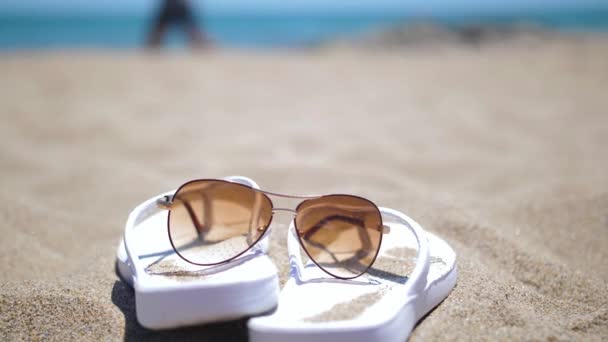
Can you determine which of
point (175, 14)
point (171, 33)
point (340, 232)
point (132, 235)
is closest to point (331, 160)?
point (340, 232)


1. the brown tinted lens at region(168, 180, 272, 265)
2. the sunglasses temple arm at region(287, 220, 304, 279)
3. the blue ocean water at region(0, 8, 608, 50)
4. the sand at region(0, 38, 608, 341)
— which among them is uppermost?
the brown tinted lens at region(168, 180, 272, 265)

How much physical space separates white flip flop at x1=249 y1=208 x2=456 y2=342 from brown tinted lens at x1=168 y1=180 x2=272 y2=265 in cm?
14

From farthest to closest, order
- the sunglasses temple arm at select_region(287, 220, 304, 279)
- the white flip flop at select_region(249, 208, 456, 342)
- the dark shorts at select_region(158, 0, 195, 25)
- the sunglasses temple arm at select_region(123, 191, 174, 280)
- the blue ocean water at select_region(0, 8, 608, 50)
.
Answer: the blue ocean water at select_region(0, 8, 608, 50) → the dark shorts at select_region(158, 0, 195, 25) → the sunglasses temple arm at select_region(287, 220, 304, 279) → the sunglasses temple arm at select_region(123, 191, 174, 280) → the white flip flop at select_region(249, 208, 456, 342)

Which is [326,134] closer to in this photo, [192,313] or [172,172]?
[172,172]

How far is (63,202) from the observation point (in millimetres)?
2586

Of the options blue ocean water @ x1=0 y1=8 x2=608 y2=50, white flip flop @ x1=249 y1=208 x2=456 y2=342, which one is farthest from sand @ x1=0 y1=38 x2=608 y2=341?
blue ocean water @ x1=0 y1=8 x2=608 y2=50

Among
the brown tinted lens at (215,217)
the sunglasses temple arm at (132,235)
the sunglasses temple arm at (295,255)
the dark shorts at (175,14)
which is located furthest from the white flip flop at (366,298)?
the dark shorts at (175,14)

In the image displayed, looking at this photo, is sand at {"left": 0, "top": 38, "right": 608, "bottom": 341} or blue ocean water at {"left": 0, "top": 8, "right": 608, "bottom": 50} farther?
blue ocean water at {"left": 0, "top": 8, "right": 608, "bottom": 50}

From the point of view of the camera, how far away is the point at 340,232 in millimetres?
1488

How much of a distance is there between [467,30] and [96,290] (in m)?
12.9

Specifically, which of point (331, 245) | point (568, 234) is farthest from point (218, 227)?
point (568, 234)

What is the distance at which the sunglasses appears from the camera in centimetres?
144

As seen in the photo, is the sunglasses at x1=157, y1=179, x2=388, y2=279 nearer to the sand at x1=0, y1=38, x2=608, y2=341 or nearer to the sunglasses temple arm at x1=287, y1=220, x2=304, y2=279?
the sunglasses temple arm at x1=287, y1=220, x2=304, y2=279

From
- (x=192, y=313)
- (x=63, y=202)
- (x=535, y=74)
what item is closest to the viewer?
(x=192, y=313)
